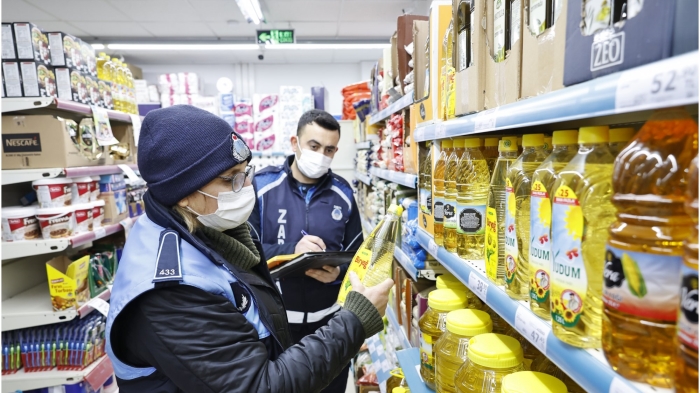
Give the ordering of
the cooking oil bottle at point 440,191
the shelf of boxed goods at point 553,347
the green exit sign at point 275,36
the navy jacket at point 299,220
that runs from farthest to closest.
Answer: the green exit sign at point 275,36 → the navy jacket at point 299,220 → the cooking oil bottle at point 440,191 → the shelf of boxed goods at point 553,347

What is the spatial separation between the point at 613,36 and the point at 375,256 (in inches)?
47.1

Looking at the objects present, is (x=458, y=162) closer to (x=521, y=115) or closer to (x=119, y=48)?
(x=521, y=115)

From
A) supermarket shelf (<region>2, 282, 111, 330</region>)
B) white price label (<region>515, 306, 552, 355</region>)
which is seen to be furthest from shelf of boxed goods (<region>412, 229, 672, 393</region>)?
supermarket shelf (<region>2, 282, 111, 330</region>)

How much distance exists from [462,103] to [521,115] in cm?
45

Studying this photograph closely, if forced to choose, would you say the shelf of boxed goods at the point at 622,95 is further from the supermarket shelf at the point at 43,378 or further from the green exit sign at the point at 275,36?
the green exit sign at the point at 275,36

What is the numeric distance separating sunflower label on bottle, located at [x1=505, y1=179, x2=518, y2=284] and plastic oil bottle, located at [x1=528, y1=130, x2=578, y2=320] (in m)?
0.10

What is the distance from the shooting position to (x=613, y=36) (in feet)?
2.02

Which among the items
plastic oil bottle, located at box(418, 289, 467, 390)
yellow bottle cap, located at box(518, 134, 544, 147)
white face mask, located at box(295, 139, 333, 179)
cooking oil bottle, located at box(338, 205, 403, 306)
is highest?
yellow bottle cap, located at box(518, 134, 544, 147)

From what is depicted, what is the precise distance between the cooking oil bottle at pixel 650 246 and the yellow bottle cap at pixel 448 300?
2.74ft

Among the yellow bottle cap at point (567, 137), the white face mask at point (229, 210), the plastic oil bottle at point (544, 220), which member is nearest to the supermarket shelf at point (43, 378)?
the white face mask at point (229, 210)

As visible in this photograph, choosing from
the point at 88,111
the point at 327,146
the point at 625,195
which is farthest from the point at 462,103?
the point at 88,111

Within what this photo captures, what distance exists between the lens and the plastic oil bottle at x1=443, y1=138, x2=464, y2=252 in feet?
4.50

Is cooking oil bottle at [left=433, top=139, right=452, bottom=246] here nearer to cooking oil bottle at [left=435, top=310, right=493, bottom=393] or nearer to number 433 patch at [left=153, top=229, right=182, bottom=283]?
cooking oil bottle at [left=435, top=310, right=493, bottom=393]

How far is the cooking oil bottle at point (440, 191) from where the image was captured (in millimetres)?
1491
